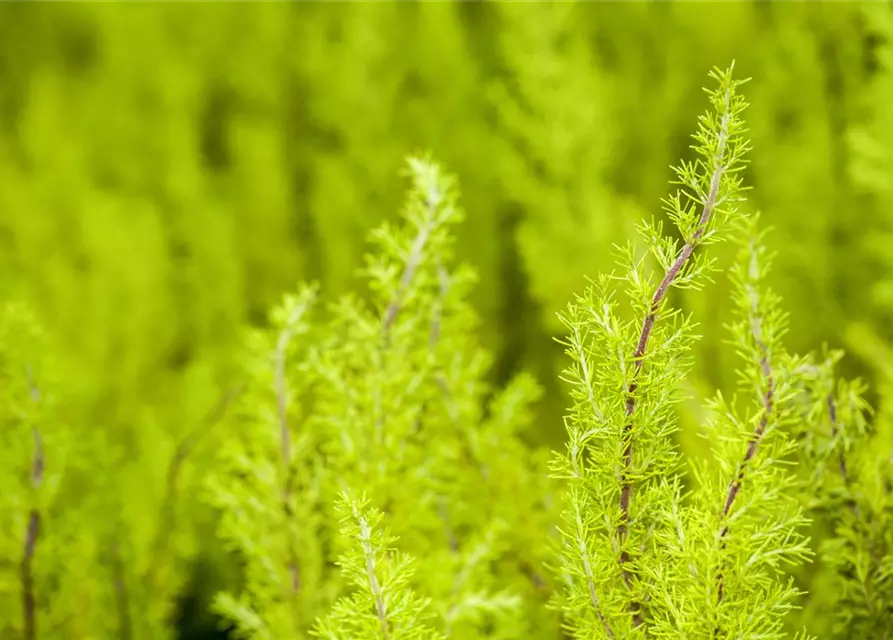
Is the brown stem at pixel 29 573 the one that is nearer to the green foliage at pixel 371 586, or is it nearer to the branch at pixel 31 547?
the branch at pixel 31 547

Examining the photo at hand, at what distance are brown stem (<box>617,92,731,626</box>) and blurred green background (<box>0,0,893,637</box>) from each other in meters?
0.20

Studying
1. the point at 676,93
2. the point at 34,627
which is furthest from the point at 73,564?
the point at 676,93

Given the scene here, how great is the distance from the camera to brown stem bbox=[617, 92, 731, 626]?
0.66ft

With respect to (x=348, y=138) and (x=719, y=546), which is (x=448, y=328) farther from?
(x=348, y=138)

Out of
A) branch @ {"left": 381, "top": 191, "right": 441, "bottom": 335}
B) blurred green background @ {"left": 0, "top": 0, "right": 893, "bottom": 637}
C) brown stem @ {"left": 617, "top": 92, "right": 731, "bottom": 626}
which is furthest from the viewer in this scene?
blurred green background @ {"left": 0, "top": 0, "right": 893, "bottom": 637}

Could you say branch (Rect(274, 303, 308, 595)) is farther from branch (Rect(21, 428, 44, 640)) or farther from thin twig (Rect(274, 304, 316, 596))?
branch (Rect(21, 428, 44, 640))

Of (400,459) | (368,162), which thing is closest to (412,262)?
(400,459)

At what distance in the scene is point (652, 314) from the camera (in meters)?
0.21

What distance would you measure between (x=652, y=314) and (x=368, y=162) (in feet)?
1.58

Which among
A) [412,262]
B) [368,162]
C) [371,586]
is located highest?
[368,162]

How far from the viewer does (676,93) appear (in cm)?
61

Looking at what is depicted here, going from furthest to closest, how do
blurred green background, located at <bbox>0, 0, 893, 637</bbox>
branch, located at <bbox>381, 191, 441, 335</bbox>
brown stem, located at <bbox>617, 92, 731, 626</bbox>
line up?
blurred green background, located at <bbox>0, 0, 893, 637</bbox> → branch, located at <bbox>381, 191, 441, 335</bbox> → brown stem, located at <bbox>617, 92, 731, 626</bbox>

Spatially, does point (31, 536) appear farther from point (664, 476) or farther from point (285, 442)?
point (664, 476)

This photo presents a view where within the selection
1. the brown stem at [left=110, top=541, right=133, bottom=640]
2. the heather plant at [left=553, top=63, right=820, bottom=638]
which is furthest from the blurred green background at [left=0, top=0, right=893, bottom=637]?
the heather plant at [left=553, top=63, right=820, bottom=638]
